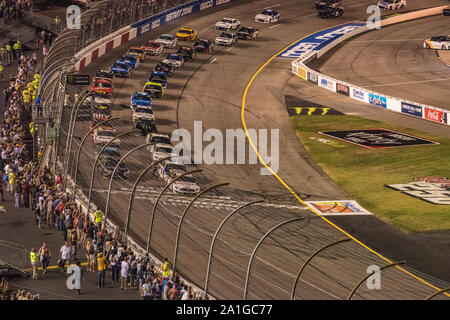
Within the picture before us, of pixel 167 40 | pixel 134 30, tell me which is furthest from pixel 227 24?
pixel 134 30

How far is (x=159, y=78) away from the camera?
6744 cm

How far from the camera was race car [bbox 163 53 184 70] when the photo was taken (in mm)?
72250

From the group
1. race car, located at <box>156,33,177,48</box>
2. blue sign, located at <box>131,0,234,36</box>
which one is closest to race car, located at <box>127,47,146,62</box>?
race car, located at <box>156,33,177,48</box>

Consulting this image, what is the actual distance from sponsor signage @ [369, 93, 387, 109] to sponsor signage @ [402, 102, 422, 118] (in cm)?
194

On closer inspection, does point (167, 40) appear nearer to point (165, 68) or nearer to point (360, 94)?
point (165, 68)

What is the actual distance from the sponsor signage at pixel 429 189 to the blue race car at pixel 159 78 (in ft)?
76.3

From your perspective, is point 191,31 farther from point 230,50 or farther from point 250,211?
point 250,211

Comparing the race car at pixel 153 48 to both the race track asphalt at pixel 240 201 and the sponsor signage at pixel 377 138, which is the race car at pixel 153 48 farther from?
the sponsor signage at pixel 377 138

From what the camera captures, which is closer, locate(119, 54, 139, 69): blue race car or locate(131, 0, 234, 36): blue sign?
locate(119, 54, 139, 69): blue race car

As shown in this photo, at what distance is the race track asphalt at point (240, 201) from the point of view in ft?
119

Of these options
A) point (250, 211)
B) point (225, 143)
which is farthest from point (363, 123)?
point (250, 211)

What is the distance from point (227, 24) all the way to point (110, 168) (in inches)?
1602

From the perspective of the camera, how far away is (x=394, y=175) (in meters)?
51.5

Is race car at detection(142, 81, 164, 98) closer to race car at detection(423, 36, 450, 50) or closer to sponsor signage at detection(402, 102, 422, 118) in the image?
sponsor signage at detection(402, 102, 422, 118)
